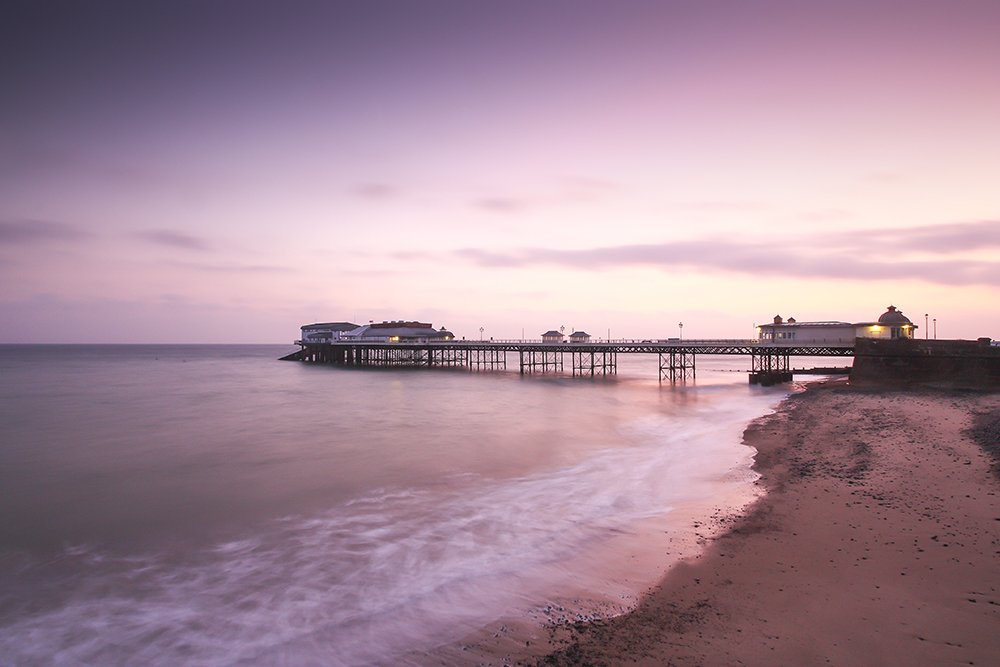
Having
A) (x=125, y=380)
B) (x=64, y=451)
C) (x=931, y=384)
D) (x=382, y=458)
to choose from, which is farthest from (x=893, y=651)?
(x=125, y=380)

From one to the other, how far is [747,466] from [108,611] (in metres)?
16.4

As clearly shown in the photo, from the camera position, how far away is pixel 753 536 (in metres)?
9.55

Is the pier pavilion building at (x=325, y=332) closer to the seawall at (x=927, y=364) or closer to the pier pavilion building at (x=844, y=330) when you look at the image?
the pier pavilion building at (x=844, y=330)

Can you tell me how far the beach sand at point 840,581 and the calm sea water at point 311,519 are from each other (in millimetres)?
2115

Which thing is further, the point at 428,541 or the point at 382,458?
the point at 382,458

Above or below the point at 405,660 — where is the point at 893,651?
above

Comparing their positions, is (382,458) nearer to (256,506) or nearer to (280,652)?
(256,506)

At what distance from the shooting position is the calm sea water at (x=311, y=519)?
7.93 meters

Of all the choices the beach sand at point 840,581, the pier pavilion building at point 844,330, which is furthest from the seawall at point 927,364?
the beach sand at point 840,581

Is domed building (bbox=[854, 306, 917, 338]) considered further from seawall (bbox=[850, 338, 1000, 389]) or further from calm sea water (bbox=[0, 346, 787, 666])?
calm sea water (bbox=[0, 346, 787, 666])

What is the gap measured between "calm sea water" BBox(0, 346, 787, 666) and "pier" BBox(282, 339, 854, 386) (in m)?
16.1

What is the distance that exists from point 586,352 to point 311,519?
60.6 metres

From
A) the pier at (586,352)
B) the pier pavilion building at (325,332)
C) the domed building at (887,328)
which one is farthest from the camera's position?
the pier pavilion building at (325,332)

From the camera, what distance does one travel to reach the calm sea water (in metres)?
7.93
